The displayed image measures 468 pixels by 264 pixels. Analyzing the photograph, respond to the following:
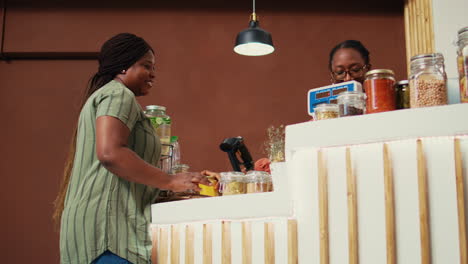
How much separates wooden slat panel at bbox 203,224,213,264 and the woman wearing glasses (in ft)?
4.10

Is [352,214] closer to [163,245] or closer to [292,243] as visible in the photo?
[292,243]

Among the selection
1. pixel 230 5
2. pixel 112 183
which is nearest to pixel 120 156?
pixel 112 183

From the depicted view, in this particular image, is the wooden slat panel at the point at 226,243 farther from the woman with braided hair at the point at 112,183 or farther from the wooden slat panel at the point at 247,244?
the woman with braided hair at the point at 112,183

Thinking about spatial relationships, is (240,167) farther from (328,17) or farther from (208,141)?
(328,17)

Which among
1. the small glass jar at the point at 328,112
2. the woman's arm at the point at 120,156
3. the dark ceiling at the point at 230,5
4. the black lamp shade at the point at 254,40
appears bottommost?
the woman's arm at the point at 120,156

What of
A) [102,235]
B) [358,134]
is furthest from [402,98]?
[102,235]

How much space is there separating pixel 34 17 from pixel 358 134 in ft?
12.9

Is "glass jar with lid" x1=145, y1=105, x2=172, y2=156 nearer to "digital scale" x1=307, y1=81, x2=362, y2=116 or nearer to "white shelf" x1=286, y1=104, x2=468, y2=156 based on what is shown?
"digital scale" x1=307, y1=81, x2=362, y2=116

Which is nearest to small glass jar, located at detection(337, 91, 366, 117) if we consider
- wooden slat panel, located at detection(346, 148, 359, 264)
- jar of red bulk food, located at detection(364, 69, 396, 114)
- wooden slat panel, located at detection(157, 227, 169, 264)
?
jar of red bulk food, located at detection(364, 69, 396, 114)

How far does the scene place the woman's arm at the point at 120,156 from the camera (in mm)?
1544

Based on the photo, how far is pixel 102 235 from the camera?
1.57 metres

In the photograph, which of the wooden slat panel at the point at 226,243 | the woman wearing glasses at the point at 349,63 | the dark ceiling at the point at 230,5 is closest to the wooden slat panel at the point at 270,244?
the wooden slat panel at the point at 226,243

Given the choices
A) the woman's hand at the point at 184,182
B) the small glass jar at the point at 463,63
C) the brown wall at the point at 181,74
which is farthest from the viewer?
the brown wall at the point at 181,74

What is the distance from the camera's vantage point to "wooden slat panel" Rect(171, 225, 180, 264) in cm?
167
